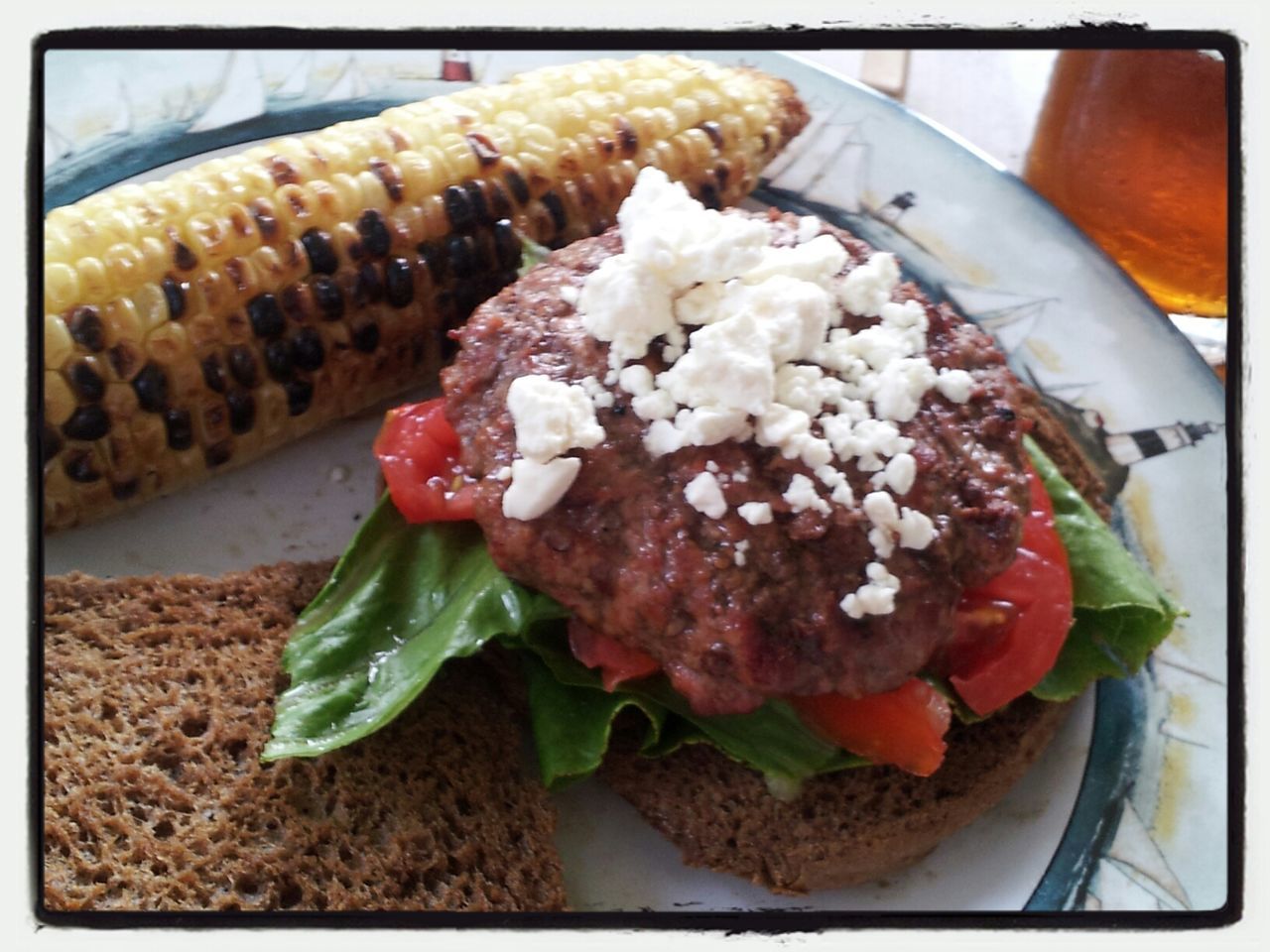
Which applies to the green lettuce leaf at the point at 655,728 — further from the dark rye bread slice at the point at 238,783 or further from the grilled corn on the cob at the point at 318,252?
the grilled corn on the cob at the point at 318,252

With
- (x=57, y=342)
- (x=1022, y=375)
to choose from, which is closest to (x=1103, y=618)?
(x=1022, y=375)

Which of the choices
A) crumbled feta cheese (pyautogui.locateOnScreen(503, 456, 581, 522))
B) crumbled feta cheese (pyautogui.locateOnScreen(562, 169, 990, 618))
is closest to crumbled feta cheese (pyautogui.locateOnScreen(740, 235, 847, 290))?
crumbled feta cheese (pyautogui.locateOnScreen(562, 169, 990, 618))

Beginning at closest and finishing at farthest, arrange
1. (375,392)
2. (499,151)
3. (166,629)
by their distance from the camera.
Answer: (166,629), (499,151), (375,392)

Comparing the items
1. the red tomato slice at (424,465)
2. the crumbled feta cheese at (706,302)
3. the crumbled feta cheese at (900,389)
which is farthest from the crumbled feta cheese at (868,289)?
the red tomato slice at (424,465)

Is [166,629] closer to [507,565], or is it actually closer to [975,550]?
[507,565]

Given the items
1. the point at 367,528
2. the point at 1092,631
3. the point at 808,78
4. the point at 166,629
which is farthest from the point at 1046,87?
the point at 166,629

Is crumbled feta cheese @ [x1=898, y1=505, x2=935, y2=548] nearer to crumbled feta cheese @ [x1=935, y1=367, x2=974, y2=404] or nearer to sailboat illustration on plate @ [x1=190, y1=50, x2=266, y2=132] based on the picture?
crumbled feta cheese @ [x1=935, y1=367, x2=974, y2=404]

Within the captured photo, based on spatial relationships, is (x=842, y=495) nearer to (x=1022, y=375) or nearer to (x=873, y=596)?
(x=873, y=596)
